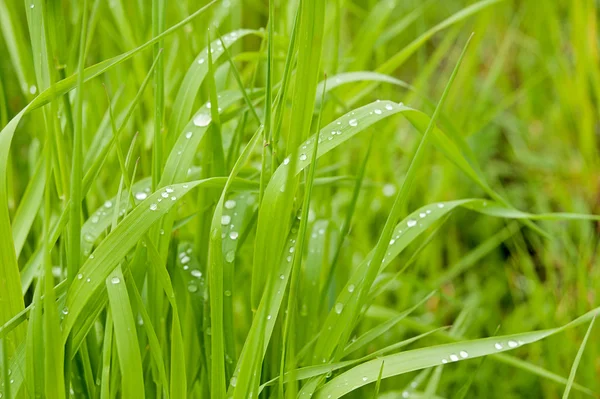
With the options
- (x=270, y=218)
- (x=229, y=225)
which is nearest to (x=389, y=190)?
(x=229, y=225)

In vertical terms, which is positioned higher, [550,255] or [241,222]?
[241,222]

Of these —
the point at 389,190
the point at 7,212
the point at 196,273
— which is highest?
the point at 7,212

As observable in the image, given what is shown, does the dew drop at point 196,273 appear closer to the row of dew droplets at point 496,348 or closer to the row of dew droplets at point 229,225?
the row of dew droplets at point 229,225

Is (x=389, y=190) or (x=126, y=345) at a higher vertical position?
(x=126, y=345)

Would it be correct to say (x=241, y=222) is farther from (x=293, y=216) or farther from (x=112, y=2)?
(x=112, y=2)

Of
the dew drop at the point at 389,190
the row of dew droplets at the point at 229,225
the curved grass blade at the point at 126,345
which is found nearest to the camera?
the curved grass blade at the point at 126,345

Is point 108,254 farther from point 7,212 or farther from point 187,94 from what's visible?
point 187,94

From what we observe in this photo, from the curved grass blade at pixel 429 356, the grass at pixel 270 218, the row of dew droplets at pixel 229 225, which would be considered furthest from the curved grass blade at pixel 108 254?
the curved grass blade at pixel 429 356

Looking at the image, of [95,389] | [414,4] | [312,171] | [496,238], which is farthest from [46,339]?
[414,4]
